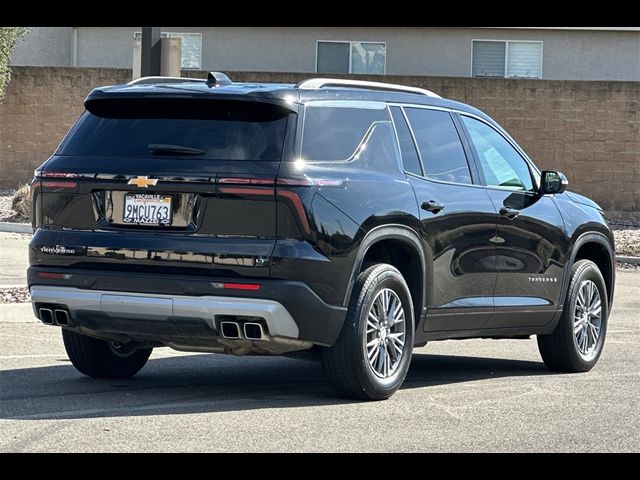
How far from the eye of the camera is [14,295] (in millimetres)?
13875

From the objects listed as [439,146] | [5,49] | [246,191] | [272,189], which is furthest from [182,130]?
[5,49]

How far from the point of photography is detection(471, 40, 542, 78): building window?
31422 mm

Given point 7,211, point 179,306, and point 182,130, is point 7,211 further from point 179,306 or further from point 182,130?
point 179,306

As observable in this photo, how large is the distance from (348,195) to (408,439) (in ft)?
5.66

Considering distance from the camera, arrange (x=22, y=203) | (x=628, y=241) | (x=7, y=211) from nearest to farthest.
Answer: (x=628, y=241)
(x=22, y=203)
(x=7, y=211)

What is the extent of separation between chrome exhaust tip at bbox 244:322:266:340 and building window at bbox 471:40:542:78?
2400 centimetres

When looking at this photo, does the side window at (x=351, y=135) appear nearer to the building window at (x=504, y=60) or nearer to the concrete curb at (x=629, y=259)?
the concrete curb at (x=629, y=259)

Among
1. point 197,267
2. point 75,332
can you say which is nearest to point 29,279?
point 75,332

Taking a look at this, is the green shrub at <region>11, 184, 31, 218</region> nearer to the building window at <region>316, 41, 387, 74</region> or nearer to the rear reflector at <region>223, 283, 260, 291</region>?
the building window at <region>316, 41, 387, 74</region>

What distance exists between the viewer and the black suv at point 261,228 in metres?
8.14

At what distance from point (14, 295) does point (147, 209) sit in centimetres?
589

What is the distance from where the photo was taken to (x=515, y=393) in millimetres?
9344

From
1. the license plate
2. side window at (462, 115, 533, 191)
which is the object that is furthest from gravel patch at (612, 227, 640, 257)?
the license plate

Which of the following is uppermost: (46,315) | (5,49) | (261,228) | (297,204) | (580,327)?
(5,49)
